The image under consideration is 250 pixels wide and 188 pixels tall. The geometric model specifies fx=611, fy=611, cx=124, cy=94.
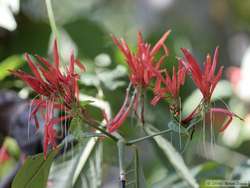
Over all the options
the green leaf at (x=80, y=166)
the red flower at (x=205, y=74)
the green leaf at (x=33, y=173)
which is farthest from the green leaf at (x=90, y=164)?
the red flower at (x=205, y=74)

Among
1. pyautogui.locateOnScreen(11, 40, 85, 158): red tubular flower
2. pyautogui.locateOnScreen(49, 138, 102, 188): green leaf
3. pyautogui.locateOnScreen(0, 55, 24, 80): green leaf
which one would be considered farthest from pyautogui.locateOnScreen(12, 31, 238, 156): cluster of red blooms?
pyautogui.locateOnScreen(0, 55, 24, 80): green leaf

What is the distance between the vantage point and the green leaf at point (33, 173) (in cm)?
73

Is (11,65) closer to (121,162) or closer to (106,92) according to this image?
(106,92)

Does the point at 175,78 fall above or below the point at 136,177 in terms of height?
above

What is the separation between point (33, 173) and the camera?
28.9 inches

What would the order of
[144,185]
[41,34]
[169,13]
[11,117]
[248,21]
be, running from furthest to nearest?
[248,21]
[169,13]
[41,34]
[11,117]
[144,185]

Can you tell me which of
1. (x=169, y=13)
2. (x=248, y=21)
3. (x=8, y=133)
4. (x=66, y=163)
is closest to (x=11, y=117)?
(x=8, y=133)

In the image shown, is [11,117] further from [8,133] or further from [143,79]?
[143,79]

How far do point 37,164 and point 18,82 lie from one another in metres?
0.39

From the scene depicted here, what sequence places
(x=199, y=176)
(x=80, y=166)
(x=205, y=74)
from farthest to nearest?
(x=199, y=176)
(x=80, y=166)
(x=205, y=74)

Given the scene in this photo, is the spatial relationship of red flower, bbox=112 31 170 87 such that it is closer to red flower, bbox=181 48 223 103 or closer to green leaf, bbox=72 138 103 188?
red flower, bbox=181 48 223 103

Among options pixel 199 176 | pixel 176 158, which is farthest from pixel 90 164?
pixel 199 176

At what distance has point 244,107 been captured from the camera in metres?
1.63

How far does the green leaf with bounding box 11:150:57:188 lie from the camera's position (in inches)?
28.7
